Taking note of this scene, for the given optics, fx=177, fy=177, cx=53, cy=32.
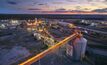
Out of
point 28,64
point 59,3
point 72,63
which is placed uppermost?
point 59,3

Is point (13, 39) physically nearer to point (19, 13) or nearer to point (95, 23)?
point (19, 13)

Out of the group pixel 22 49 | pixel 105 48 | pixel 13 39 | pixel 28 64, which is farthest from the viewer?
pixel 13 39

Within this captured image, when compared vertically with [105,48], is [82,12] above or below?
above

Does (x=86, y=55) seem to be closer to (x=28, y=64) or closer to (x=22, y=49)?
(x=22, y=49)

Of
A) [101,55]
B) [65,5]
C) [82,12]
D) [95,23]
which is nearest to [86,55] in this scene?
[101,55]

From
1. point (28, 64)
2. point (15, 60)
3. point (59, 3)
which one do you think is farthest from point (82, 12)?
point (15, 60)

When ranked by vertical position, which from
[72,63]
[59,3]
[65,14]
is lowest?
[72,63]

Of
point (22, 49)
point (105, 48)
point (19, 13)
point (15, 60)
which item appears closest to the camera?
point (19, 13)

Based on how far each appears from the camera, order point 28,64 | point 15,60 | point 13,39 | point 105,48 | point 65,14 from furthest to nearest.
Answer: point 13,39 → point 105,48 → point 15,60 → point 65,14 → point 28,64

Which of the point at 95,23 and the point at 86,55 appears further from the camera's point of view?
the point at 95,23
